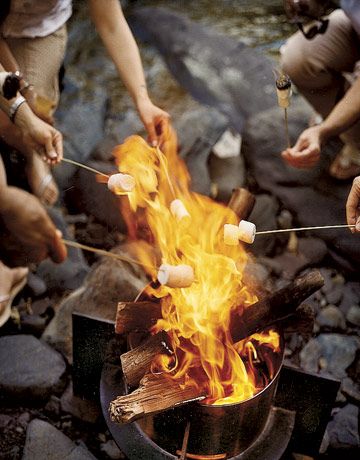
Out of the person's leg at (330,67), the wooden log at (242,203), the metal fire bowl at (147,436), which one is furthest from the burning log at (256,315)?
the person's leg at (330,67)

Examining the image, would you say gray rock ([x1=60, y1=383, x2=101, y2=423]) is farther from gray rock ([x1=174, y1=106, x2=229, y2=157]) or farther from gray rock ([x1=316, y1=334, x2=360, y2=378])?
gray rock ([x1=174, y1=106, x2=229, y2=157])

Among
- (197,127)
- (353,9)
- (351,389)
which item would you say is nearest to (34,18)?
(197,127)

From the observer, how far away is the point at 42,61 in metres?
3.85

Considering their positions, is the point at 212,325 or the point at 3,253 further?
the point at 3,253

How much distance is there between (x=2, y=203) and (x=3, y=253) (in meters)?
0.61

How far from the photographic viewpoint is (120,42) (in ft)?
11.8

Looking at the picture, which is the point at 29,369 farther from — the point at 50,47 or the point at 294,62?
the point at 294,62

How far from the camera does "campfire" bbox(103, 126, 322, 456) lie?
90.8 inches

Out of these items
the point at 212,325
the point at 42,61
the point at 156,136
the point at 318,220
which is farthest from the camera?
the point at 318,220

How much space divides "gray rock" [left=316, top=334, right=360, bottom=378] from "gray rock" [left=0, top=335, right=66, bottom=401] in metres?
1.80

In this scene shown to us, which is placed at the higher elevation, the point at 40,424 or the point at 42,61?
the point at 42,61

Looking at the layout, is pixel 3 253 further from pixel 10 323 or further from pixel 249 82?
pixel 249 82

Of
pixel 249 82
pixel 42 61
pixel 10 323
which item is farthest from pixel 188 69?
pixel 10 323

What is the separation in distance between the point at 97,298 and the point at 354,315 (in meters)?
1.94
